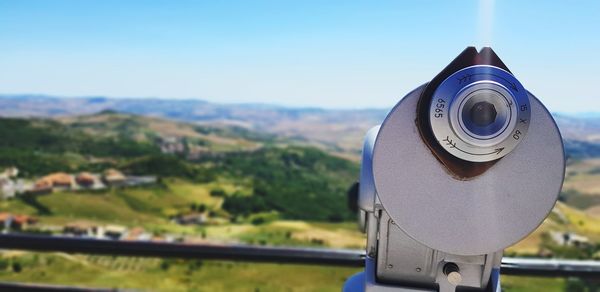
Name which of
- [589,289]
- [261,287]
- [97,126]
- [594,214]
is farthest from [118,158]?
[589,289]

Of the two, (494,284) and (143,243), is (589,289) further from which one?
(143,243)

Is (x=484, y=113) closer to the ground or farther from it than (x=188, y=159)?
farther from it

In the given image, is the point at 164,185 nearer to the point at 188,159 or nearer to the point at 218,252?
the point at 188,159

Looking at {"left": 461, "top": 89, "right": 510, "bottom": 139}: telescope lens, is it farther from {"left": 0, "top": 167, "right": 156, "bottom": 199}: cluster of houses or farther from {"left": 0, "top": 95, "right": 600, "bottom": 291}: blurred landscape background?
{"left": 0, "top": 167, "right": 156, "bottom": 199}: cluster of houses

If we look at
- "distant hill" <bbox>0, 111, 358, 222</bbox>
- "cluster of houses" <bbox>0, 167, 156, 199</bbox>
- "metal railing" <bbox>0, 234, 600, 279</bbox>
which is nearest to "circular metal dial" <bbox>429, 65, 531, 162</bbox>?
"metal railing" <bbox>0, 234, 600, 279</bbox>

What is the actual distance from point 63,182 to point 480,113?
2170 centimetres

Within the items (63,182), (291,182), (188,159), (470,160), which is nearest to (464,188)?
(470,160)

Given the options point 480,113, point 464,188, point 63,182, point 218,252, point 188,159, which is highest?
point 480,113

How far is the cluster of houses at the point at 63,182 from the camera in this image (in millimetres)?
19328

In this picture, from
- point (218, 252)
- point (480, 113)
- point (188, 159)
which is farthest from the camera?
point (188, 159)

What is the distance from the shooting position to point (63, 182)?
19.9 metres

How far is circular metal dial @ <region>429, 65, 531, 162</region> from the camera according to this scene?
2.46 feet

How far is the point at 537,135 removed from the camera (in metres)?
0.79

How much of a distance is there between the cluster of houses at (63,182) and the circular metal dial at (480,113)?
21.0 m
